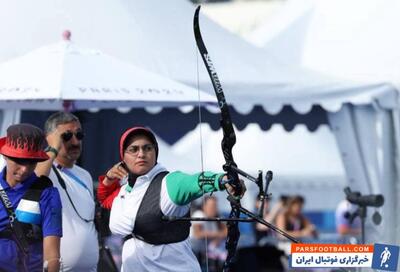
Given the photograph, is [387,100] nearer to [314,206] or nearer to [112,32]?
[112,32]

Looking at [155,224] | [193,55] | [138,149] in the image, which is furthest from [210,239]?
[155,224]

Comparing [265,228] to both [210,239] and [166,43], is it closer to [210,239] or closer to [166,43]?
[210,239]

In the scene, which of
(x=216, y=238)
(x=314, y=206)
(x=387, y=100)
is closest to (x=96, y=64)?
(x=387, y=100)

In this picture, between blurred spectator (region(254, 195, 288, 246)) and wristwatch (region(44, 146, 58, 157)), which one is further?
blurred spectator (region(254, 195, 288, 246))

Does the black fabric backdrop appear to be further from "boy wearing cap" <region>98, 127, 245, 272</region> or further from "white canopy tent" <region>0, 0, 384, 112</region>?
"boy wearing cap" <region>98, 127, 245, 272</region>

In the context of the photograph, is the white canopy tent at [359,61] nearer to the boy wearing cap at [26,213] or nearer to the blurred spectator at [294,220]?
the blurred spectator at [294,220]

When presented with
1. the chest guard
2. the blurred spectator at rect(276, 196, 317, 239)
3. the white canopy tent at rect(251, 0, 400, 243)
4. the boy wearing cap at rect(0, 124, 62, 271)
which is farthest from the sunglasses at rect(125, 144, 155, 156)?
the blurred spectator at rect(276, 196, 317, 239)

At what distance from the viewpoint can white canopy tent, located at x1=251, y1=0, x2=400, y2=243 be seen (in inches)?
436

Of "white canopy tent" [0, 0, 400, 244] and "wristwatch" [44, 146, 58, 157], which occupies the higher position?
"white canopy tent" [0, 0, 400, 244]

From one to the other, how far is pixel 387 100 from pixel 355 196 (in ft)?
4.00

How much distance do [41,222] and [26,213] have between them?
0.09 m

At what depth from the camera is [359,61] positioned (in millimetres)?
12164

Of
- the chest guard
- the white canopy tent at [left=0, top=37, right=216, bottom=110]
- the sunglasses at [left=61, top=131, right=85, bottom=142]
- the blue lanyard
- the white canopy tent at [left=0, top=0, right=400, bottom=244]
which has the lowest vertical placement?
the chest guard

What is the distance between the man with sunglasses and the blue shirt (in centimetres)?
104
